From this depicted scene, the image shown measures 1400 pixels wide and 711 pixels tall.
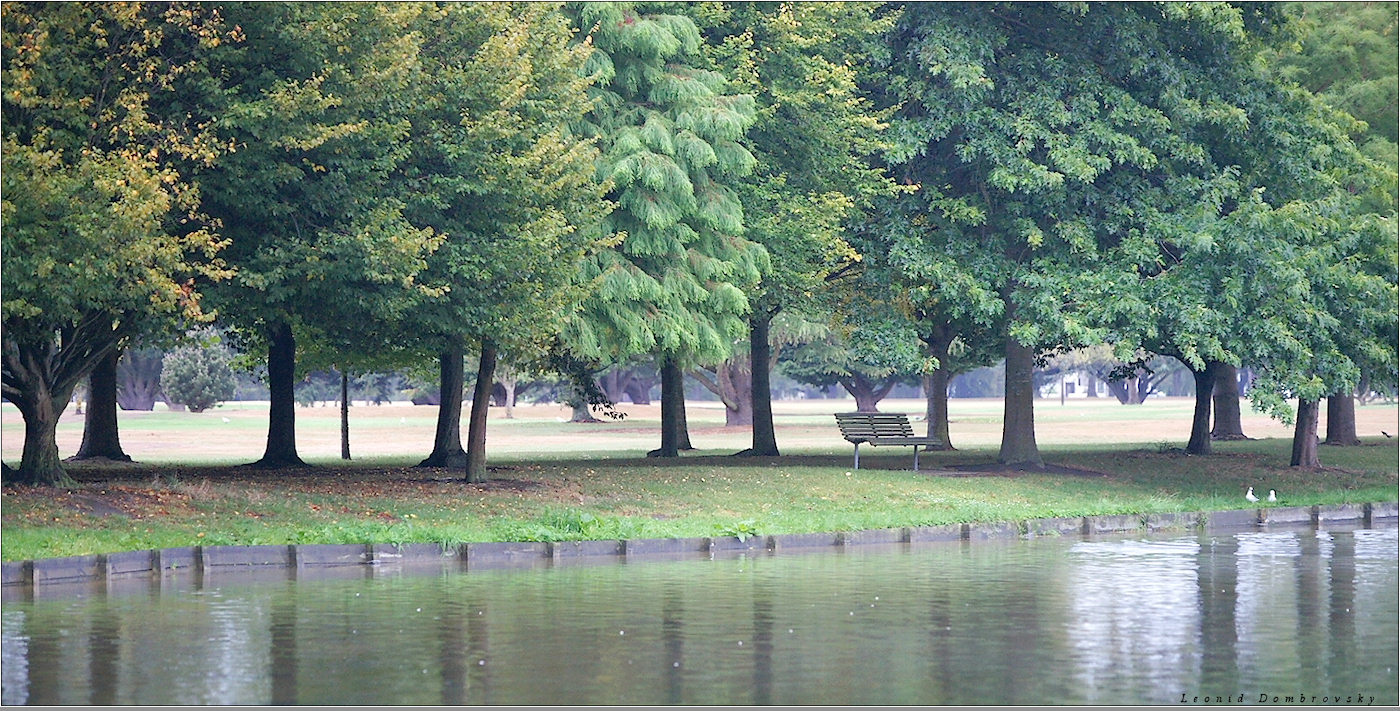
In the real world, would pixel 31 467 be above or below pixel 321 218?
below

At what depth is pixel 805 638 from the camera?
43.8 ft

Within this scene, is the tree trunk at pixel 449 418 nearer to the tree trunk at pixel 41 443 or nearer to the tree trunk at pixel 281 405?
the tree trunk at pixel 281 405

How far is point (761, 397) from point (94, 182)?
21648mm

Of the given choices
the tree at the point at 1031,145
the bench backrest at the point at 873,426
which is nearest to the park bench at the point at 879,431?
the bench backrest at the point at 873,426

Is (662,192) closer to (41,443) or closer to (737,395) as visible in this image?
(41,443)

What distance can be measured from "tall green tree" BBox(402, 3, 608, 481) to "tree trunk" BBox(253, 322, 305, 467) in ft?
28.6

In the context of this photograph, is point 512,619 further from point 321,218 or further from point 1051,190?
point 1051,190

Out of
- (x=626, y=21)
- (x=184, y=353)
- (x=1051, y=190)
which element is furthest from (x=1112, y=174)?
(x=184, y=353)

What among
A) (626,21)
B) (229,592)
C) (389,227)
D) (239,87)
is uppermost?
(626,21)

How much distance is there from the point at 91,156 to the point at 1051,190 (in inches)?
713

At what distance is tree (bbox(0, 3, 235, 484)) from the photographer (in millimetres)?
20281

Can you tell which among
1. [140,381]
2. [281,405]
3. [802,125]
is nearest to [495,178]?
[802,125]

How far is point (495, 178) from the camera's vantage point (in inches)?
984

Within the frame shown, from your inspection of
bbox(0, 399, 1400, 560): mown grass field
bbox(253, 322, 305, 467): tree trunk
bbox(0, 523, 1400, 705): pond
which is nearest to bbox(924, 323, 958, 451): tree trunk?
bbox(0, 399, 1400, 560): mown grass field
